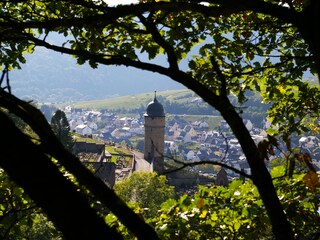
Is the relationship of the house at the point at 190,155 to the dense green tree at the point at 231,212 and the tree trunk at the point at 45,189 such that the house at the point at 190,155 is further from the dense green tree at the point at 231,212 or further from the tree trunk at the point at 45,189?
the tree trunk at the point at 45,189

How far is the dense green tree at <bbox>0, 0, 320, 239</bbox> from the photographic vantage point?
258cm

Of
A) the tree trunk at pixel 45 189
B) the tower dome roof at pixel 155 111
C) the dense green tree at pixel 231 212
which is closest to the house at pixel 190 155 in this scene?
the tower dome roof at pixel 155 111

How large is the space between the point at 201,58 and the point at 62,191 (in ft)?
12.6

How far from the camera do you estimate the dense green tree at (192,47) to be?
101 inches

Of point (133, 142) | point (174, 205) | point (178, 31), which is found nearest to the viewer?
point (174, 205)

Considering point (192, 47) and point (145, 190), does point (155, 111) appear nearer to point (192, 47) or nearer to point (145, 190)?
point (145, 190)

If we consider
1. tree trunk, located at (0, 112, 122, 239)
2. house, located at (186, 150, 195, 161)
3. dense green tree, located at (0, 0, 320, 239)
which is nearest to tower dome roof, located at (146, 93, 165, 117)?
dense green tree, located at (0, 0, 320, 239)

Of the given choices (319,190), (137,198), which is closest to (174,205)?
(319,190)

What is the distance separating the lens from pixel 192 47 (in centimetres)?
547

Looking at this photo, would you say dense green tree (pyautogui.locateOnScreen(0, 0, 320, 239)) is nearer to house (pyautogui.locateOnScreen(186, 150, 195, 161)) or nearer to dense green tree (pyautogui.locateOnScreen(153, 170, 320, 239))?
dense green tree (pyautogui.locateOnScreen(153, 170, 320, 239))

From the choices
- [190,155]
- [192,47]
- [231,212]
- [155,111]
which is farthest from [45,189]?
[190,155]

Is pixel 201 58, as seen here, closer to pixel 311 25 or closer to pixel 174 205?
pixel 174 205

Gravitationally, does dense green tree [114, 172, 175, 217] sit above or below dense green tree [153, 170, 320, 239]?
below

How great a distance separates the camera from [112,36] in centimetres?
548
